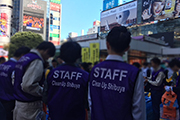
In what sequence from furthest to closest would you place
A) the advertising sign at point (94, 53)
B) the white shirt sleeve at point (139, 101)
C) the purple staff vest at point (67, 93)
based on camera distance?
the advertising sign at point (94, 53) → the purple staff vest at point (67, 93) → the white shirt sleeve at point (139, 101)

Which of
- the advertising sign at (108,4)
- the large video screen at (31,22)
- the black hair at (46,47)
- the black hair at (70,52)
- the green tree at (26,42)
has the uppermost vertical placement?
the large video screen at (31,22)

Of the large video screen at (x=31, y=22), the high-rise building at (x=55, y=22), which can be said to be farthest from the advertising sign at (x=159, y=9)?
the high-rise building at (x=55, y=22)

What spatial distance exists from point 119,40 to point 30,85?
3.87ft

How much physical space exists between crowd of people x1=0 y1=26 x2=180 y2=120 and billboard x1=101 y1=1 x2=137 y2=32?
486cm

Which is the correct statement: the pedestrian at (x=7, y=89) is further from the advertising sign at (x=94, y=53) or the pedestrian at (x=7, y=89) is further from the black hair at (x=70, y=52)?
the advertising sign at (x=94, y=53)

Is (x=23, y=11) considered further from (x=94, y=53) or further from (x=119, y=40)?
(x=119, y=40)

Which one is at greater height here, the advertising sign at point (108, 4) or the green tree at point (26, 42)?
the advertising sign at point (108, 4)

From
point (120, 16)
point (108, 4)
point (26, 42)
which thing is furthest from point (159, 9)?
point (26, 42)

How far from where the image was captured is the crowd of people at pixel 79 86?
3.91 ft

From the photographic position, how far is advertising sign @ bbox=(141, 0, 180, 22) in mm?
4587

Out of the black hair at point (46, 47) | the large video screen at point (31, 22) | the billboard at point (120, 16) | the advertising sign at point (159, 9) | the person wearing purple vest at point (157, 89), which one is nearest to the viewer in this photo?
the black hair at point (46, 47)

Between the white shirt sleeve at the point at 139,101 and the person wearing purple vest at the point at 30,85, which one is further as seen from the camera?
the person wearing purple vest at the point at 30,85

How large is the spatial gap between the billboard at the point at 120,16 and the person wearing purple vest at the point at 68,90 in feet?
16.6

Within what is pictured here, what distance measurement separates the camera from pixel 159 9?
17.6ft
